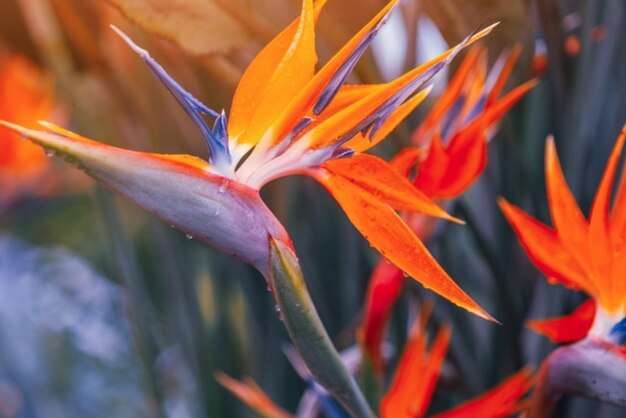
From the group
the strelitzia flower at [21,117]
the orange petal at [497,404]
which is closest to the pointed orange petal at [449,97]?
the orange petal at [497,404]

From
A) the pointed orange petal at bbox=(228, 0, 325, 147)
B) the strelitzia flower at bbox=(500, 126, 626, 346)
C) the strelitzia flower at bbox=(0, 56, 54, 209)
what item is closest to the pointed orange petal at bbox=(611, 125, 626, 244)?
the strelitzia flower at bbox=(500, 126, 626, 346)

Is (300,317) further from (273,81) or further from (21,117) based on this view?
(21,117)

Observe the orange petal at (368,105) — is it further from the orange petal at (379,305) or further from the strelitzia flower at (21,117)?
the strelitzia flower at (21,117)

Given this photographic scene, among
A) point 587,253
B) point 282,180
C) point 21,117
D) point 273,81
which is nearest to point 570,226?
point 587,253

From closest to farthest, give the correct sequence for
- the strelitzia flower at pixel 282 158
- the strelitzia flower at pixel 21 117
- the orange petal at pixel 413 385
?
the strelitzia flower at pixel 282 158 → the orange petal at pixel 413 385 → the strelitzia flower at pixel 21 117

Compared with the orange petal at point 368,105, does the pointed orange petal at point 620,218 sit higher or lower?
lower

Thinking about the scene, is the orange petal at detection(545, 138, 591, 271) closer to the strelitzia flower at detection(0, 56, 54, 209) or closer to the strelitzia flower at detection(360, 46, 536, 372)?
the strelitzia flower at detection(360, 46, 536, 372)

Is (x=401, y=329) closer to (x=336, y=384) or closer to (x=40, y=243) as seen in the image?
(x=336, y=384)
